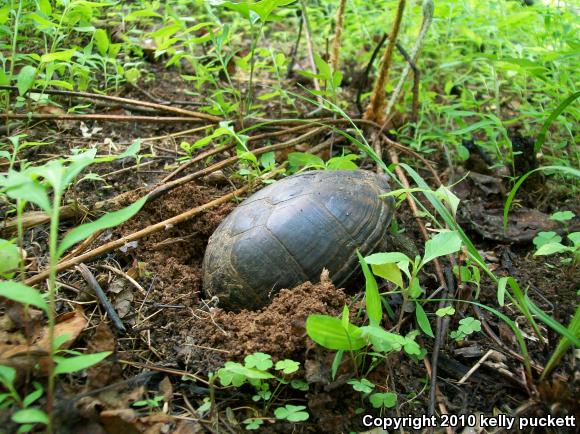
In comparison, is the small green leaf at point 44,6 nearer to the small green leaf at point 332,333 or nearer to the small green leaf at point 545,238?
the small green leaf at point 332,333

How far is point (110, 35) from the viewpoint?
3.90 m

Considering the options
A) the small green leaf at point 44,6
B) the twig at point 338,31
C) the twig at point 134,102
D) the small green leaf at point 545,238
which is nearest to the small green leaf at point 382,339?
the small green leaf at point 545,238

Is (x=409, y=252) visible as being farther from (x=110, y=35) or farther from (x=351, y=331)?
(x=110, y=35)

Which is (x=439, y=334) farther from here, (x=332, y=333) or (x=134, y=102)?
(x=134, y=102)

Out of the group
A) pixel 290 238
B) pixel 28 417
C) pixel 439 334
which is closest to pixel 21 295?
pixel 28 417

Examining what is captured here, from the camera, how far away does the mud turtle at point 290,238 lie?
7.18 feet

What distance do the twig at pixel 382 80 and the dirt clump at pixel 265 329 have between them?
1624 millimetres

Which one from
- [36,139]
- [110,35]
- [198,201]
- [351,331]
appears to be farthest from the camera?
[110,35]

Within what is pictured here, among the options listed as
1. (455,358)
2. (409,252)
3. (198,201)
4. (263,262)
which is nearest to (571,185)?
(409,252)

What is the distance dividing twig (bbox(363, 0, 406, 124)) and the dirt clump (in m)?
1.62

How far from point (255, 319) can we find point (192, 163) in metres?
1.12

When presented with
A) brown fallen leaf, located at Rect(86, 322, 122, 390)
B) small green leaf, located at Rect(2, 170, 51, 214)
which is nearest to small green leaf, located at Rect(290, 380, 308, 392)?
brown fallen leaf, located at Rect(86, 322, 122, 390)

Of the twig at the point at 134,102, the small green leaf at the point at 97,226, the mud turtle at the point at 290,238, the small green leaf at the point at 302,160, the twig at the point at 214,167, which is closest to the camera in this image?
the small green leaf at the point at 97,226

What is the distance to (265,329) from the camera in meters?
1.92
